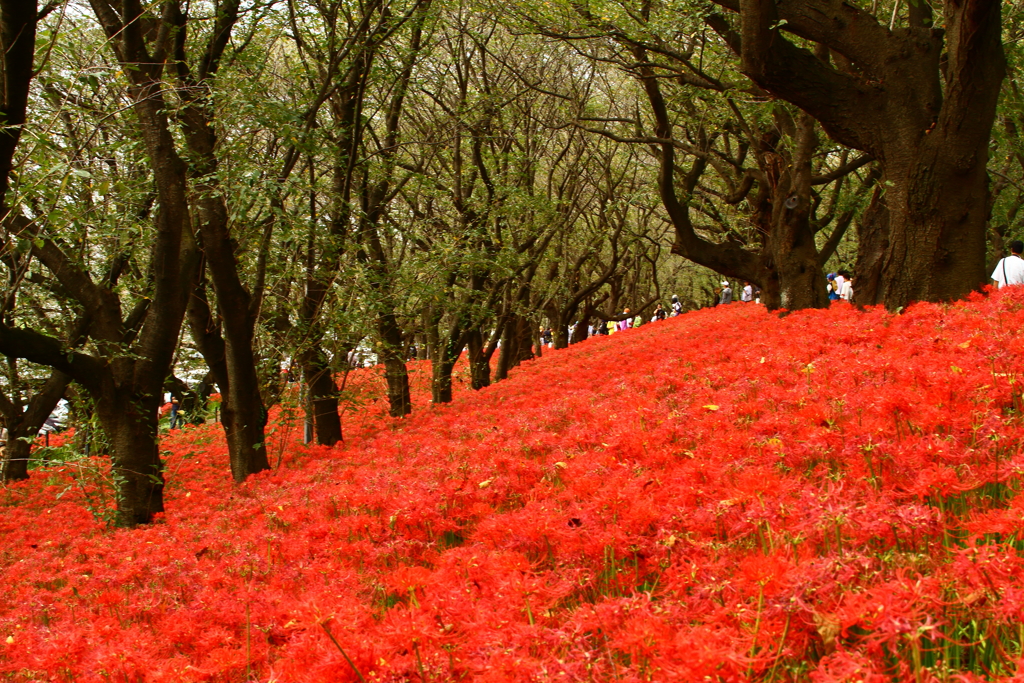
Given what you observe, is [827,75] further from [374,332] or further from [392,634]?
[392,634]

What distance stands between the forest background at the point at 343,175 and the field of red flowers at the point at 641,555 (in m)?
2.23

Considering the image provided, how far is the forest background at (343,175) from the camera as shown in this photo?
307 inches

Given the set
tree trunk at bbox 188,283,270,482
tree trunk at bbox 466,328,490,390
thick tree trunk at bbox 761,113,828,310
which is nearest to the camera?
tree trunk at bbox 188,283,270,482

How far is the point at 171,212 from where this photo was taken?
791 centimetres

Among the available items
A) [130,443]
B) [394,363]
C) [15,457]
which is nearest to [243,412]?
[130,443]

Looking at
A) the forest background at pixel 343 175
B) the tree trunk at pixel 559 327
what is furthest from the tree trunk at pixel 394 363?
the tree trunk at pixel 559 327

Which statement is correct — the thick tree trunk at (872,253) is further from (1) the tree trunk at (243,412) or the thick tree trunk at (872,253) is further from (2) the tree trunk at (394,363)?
(1) the tree trunk at (243,412)

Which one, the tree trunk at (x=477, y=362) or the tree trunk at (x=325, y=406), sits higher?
the tree trunk at (x=477, y=362)

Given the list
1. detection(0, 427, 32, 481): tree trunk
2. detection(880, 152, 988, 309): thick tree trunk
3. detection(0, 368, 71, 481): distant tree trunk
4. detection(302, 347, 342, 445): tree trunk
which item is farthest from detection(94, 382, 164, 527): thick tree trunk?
detection(880, 152, 988, 309): thick tree trunk

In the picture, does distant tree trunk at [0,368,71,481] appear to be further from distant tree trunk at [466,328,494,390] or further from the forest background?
distant tree trunk at [466,328,494,390]

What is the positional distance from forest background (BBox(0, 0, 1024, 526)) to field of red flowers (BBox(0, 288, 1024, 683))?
2228 millimetres

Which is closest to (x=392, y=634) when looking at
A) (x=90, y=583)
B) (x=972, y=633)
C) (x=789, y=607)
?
(x=789, y=607)

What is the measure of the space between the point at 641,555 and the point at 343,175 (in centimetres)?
824

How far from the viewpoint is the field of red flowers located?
2.31m
